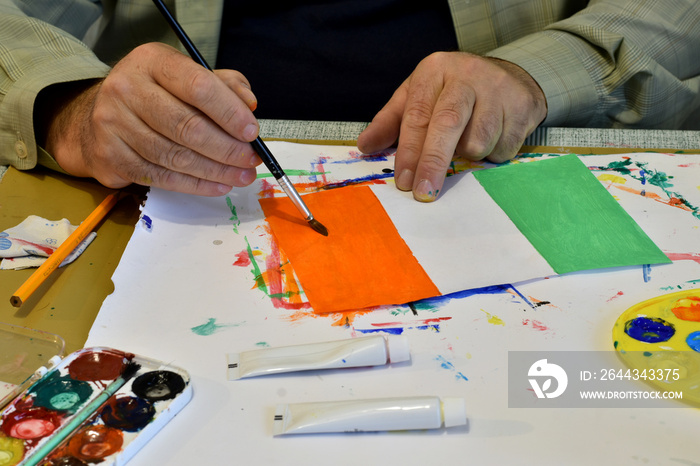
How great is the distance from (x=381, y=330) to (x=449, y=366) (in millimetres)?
77

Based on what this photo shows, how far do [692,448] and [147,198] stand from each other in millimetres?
631

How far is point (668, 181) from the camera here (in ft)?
2.59

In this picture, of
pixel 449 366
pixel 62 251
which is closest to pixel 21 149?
pixel 62 251

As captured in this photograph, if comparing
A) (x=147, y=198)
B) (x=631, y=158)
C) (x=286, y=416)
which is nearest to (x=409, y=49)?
(x=631, y=158)

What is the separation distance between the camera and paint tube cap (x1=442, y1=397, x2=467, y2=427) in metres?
0.48

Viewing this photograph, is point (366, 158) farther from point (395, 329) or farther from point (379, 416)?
point (379, 416)

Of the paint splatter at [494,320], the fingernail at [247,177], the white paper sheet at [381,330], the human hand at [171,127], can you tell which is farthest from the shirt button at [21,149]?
the paint splatter at [494,320]

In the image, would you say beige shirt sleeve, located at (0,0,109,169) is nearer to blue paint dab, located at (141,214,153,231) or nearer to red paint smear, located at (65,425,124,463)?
blue paint dab, located at (141,214,153,231)

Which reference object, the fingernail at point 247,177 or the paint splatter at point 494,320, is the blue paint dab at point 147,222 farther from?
the paint splatter at point 494,320

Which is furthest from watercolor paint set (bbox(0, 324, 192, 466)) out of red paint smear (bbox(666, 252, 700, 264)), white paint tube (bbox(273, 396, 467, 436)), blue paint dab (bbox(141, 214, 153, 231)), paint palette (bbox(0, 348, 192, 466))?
red paint smear (bbox(666, 252, 700, 264))

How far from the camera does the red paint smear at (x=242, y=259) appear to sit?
68 cm

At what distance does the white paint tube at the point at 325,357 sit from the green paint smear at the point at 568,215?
8.9 inches

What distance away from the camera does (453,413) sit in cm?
48

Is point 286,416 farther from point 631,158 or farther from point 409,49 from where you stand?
point 409,49
